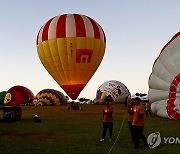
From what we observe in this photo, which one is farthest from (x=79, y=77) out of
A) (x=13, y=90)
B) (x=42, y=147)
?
(x=42, y=147)

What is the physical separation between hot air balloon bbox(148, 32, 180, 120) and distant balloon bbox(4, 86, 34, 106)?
1074 inches

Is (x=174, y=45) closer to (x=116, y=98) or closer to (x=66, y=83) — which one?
(x=66, y=83)

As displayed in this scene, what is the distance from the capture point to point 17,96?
155 feet

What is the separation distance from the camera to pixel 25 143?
1211 centimetres

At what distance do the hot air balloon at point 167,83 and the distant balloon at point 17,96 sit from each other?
27.3m

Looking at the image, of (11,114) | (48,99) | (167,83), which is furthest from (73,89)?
(48,99)

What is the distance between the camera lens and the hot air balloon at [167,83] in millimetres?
18562

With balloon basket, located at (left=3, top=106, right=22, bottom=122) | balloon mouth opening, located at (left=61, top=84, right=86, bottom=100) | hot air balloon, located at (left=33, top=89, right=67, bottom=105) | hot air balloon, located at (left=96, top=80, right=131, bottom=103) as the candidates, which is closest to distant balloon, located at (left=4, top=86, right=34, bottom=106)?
hot air balloon, located at (left=33, top=89, right=67, bottom=105)

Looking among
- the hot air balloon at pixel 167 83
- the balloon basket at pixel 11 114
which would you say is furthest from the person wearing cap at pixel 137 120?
the balloon basket at pixel 11 114

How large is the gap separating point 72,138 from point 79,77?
1917 cm

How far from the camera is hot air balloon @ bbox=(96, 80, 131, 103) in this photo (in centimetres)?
5668

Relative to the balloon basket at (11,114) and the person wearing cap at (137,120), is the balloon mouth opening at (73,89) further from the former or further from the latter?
the person wearing cap at (137,120)

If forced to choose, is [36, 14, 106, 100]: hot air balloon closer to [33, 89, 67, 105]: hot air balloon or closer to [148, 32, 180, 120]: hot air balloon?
[148, 32, 180, 120]: hot air balloon

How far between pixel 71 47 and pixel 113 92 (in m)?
27.8
